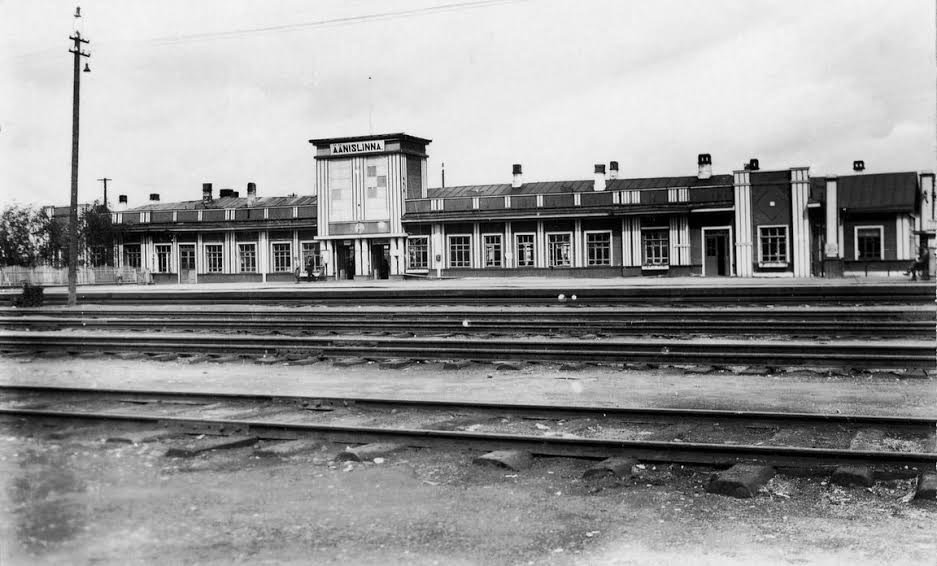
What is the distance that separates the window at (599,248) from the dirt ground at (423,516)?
125 ft

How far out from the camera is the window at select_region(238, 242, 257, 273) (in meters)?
53.4

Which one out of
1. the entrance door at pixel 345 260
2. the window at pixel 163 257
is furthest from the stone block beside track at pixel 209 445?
the window at pixel 163 257

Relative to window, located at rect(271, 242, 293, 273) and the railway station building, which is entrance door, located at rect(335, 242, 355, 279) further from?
window, located at rect(271, 242, 293, 273)

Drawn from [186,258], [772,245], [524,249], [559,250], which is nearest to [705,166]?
[772,245]

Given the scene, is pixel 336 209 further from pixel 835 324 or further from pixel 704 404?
pixel 704 404

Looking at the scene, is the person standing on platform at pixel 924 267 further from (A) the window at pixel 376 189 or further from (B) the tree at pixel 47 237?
(B) the tree at pixel 47 237

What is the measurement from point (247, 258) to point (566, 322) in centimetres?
3727

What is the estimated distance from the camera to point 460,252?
48062mm

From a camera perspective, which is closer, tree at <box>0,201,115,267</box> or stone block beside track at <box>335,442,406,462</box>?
stone block beside track at <box>335,442,406,462</box>

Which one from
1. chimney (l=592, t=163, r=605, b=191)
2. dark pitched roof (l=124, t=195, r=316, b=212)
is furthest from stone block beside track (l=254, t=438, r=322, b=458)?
dark pitched roof (l=124, t=195, r=316, b=212)

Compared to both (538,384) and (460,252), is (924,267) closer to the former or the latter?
(460,252)

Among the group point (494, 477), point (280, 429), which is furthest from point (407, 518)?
point (280, 429)

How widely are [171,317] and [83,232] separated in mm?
33469

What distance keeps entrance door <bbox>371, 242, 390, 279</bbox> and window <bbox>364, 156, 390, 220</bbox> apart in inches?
63.5
